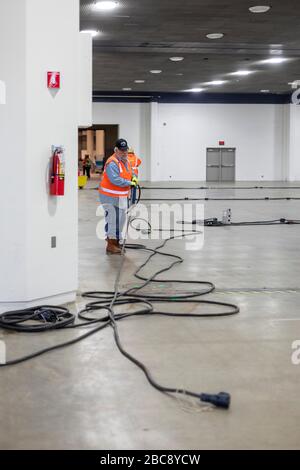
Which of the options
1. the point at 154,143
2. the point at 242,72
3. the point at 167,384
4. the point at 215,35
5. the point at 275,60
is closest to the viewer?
the point at 167,384

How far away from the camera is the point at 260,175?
110 feet

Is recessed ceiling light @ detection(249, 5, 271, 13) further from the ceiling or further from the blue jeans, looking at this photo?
the blue jeans

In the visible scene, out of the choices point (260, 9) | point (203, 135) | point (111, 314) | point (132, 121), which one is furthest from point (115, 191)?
point (203, 135)

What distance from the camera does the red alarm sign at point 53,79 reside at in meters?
5.17

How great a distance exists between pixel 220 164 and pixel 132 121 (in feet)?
17.4

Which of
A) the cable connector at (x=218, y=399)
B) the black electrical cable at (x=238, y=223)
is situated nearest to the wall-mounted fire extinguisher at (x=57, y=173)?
the cable connector at (x=218, y=399)

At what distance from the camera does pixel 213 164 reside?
33062 mm

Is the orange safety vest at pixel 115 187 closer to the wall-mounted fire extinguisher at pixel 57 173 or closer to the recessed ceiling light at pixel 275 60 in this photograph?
the wall-mounted fire extinguisher at pixel 57 173

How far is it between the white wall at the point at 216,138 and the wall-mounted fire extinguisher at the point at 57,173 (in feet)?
87.7

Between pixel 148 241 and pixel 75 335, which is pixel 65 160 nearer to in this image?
pixel 75 335

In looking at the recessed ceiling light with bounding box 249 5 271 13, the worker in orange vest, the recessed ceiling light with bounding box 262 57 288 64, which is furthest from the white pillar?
the recessed ceiling light with bounding box 262 57 288 64

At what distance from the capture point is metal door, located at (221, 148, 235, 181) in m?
33.0

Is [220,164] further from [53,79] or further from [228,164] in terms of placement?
[53,79]

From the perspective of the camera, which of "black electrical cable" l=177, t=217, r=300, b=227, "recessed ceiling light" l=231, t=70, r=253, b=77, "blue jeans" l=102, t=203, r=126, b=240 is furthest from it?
"recessed ceiling light" l=231, t=70, r=253, b=77
